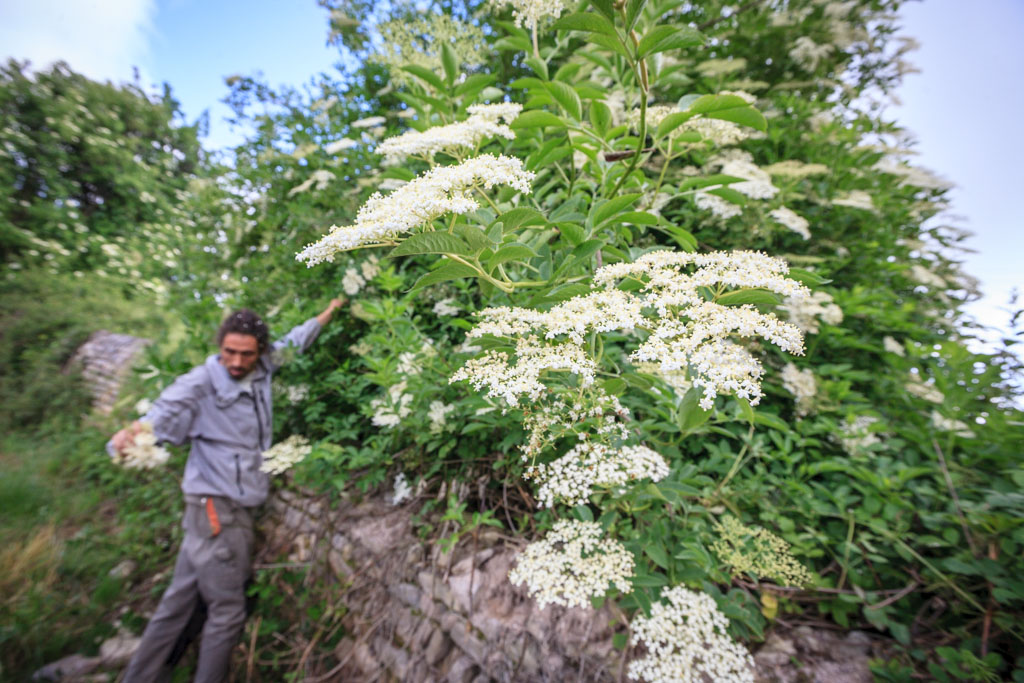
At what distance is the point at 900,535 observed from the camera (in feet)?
4.13

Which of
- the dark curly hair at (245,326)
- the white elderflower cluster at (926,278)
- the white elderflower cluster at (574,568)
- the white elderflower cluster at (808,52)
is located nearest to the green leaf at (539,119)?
the white elderflower cluster at (574,568)

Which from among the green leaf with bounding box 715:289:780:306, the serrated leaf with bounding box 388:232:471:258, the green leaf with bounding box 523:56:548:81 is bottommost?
the serrated leaf with bounding box 388:232:471:258

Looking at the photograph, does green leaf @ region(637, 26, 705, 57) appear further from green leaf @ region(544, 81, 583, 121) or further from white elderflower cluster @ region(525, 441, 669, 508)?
white elderflower cluster @ region(525, 441, 669, 508)

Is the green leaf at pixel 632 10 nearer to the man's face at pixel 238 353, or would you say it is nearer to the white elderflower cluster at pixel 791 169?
the white elderflower cluster at pixel 791 169

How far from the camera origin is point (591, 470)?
2.68 ft

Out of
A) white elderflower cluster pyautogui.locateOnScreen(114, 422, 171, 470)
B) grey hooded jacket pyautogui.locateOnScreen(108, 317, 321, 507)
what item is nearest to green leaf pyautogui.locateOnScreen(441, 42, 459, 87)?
grey hooded jacket pyautogui.locateOnScreen(108, 317, 321, 507)

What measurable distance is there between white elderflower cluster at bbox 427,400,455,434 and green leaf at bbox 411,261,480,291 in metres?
0.80

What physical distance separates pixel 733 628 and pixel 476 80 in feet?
5.97

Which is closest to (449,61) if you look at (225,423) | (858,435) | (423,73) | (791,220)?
(423,73)

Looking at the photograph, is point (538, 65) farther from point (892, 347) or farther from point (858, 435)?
point (892, 347)

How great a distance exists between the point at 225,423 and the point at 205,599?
1095mm

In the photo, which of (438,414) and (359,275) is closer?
(438,414)

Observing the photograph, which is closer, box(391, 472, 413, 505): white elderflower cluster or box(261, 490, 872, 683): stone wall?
box(261, 490, 872, 683): stone wall

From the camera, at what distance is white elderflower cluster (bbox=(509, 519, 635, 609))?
97cm
